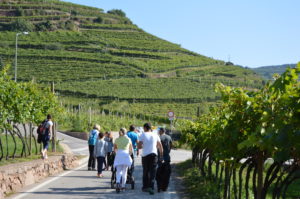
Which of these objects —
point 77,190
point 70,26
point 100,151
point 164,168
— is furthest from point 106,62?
point 77,190

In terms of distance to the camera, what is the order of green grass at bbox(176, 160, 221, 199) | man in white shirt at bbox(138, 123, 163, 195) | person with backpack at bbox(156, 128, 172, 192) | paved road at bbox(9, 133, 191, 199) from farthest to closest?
person with backpack at bbox(156, 128, 172, 192) < man in white shirt at bbox(138, 123, 163, 195) < green grass at bbox(176, 160, 221, 199) < paved road at bbox(9, 133, 191, 199)

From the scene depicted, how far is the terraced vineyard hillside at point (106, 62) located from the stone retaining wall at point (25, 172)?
1902 inches

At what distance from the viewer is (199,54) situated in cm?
13662

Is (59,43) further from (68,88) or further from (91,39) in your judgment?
(68,88)

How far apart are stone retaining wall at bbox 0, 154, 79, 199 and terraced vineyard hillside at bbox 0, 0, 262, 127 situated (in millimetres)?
48312

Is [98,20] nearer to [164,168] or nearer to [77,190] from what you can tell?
[164,168]

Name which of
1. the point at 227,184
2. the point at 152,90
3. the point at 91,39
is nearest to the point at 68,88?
the point at 152,90

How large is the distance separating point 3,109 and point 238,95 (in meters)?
10.6

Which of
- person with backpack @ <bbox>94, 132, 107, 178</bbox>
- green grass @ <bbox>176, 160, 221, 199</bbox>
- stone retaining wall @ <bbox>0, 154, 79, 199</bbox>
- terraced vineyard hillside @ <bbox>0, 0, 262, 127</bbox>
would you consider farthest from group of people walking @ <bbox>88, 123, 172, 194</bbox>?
terraced vineyard hillside @ <bbox>0, 0, 262, 127</bbox>

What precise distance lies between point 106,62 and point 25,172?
8418 cm

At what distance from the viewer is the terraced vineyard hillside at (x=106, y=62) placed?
73.1 m

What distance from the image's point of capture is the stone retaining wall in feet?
37.9

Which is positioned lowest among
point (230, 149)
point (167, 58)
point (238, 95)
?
point (230, 149)

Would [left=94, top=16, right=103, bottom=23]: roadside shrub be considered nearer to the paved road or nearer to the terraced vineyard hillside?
the terraced vineyard hillside
